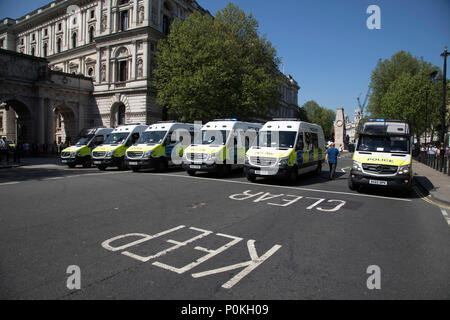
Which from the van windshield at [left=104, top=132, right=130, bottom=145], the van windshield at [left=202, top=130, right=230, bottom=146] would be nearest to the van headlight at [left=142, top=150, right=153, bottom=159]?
the van windshield at [left=202, top=130, right=230, bottom=146]

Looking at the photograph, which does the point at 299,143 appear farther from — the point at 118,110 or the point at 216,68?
the point at 118,110

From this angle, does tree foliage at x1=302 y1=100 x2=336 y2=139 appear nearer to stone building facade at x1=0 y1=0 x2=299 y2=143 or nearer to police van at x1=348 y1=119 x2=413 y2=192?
stone building facade at x1=0 y1=0 x2=299 y2=143

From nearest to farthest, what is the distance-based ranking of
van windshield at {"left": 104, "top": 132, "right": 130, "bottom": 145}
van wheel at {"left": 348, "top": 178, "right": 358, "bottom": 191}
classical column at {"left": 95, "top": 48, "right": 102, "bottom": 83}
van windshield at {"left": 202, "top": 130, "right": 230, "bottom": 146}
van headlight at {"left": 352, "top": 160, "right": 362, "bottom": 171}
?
van headlight at {"left": 352, "top": 160, "right": 362, "bottom": 171}
van wheel at {"left": 348, "top": 178, "right": 358, "bottom": 191}
van windshield at {"left": 202, "top": 130, "right": 230, "bottom": 146}
van windshield at {"left": 104, "top": 132, "right": 130, "bottom": 145}
classical column at {"left": 95, "top": 48, "right": 102, "bottom": 83}

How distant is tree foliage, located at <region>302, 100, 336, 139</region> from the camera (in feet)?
→ 347

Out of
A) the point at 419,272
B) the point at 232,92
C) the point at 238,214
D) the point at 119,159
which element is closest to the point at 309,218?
the point at 238,214

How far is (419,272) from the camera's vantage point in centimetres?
393

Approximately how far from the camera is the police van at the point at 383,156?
31.0 feet

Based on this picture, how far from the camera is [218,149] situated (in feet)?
44.5

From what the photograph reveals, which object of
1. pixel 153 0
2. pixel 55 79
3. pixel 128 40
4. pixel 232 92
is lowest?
pixel 232 92

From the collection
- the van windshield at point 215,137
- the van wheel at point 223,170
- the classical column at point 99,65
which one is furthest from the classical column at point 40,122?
the van wheel at point 223,170

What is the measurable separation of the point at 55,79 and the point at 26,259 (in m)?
35.5

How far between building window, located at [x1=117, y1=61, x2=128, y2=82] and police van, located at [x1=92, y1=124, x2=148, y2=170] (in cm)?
2211

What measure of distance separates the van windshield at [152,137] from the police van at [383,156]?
9952 millimetres
